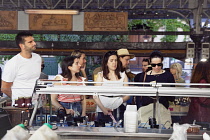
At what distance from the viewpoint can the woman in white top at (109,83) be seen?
3.44 meters

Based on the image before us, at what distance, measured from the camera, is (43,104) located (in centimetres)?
334

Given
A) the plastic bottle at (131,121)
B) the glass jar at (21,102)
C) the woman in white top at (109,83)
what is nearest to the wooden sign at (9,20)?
the woman in white top at (109,83)

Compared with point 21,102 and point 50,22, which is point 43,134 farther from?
point 50,22

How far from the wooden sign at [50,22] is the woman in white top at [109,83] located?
521cm

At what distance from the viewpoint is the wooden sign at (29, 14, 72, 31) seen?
9.40 meters

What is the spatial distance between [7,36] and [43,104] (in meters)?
11.4

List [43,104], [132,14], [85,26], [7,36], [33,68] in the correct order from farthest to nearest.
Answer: [132,14] < [7,36] < [85,26] < [33,68] < [43,104]

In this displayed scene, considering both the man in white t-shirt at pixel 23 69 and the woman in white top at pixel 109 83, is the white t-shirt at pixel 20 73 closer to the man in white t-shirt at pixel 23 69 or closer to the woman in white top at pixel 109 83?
the man in white t-shirt at pixel 23 69

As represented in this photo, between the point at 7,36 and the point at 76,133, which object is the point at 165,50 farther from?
the point at 76,133

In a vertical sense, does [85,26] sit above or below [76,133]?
above

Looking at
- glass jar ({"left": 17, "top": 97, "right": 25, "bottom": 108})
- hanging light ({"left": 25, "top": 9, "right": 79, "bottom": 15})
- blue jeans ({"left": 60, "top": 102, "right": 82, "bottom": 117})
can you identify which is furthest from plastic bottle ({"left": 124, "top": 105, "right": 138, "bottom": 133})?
hanging light ({"left": 25, "top": 9, "right": 79, "bottom": 15})

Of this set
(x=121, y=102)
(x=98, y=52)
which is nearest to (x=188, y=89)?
(x=121, y=102)

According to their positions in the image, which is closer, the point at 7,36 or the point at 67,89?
the point at 67,89

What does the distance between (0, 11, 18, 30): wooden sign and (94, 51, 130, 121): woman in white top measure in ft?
18.2
